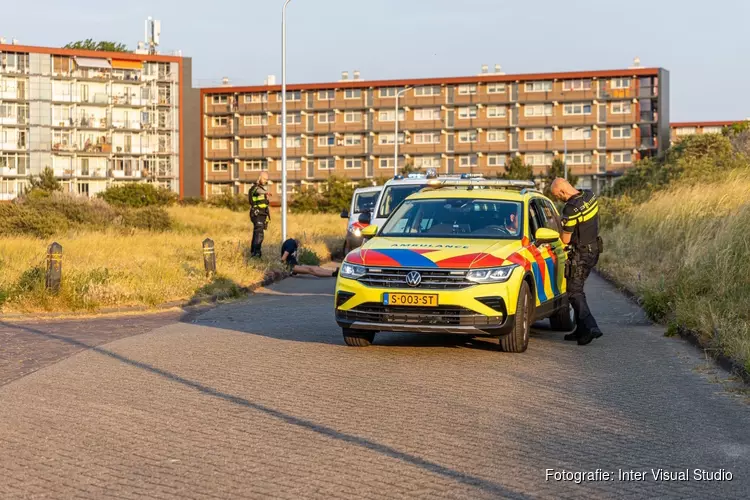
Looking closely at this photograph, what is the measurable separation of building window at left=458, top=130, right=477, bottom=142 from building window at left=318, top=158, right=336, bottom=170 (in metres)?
13.4

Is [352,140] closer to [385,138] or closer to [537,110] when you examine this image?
[385,138]

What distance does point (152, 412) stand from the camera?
811cm

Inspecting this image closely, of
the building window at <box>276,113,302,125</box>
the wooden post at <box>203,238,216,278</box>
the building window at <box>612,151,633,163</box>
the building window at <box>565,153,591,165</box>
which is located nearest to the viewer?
the wooden post at <box>203,238,216,278</box>

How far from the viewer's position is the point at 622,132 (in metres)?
103

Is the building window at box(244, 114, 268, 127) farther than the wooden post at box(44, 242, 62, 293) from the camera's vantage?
Yes

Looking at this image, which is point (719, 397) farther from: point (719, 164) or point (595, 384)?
point (719, 164)

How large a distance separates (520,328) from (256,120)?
105m

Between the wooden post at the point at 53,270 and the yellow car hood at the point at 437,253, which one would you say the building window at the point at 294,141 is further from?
the yellow car hood at the point at 437,253

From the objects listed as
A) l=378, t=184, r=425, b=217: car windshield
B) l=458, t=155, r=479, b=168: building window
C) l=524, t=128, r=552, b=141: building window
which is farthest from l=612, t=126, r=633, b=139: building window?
l=378, t=184, r=425, b=217: car windshield

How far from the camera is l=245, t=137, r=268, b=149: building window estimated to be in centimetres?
11294

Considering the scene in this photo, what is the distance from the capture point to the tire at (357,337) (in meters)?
11.6

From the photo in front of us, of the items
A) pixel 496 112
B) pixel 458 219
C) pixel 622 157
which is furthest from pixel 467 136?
pixel 458 219

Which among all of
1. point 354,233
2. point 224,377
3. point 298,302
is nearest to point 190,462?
point 224,377

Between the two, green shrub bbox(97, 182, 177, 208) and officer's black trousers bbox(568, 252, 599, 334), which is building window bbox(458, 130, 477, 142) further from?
officer's black trousers bbox(568, 252, 599, 334)
